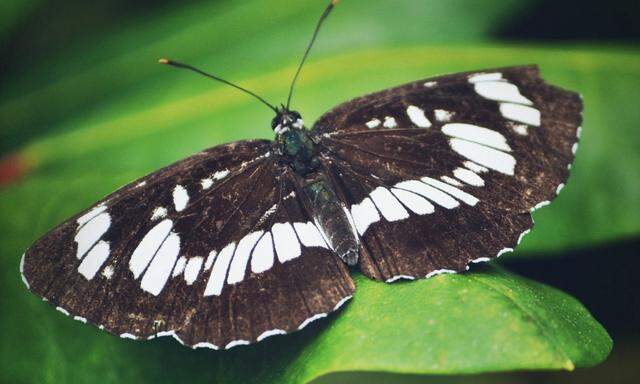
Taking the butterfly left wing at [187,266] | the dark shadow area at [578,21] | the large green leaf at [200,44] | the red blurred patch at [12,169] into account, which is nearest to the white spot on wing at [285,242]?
the butterfly left wing at [187,266]

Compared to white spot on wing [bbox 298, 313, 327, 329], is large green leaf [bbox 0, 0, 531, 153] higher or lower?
higher

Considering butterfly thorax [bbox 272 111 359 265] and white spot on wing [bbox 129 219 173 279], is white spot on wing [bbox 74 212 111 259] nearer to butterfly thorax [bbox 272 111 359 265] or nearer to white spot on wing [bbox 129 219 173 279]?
white spot on wing [bbox 129 219 173 279]

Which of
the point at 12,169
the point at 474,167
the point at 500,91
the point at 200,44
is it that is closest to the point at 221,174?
the point at 474,167

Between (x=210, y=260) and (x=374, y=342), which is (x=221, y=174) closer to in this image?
(x=210, y=260)

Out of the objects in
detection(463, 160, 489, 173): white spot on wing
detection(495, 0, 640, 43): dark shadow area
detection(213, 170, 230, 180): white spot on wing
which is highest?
detection(495, 0, 640, 43): dark shadow area

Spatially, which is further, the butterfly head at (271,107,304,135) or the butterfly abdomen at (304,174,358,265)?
the butterfly head at (271,107,304,135)

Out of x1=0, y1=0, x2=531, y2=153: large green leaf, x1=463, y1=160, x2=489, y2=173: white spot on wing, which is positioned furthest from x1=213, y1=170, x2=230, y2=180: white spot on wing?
x1=0, y1=0, x2=531, y2=153: large green leaf
